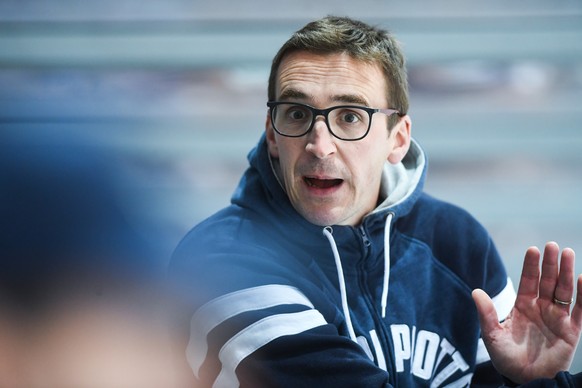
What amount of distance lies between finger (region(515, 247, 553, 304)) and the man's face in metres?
0.40

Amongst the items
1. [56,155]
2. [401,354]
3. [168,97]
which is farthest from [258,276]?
[168,97]

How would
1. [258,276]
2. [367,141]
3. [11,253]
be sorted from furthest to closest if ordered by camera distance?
[367,141]
[258,276]
[11,253]

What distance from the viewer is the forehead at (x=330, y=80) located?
72.9 inches

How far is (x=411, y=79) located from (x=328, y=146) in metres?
2.22

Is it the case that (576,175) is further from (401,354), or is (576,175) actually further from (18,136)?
(18,136)

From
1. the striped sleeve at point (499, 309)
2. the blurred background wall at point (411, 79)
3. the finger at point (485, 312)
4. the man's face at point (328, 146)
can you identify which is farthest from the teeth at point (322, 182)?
the blurred background wall at point (411, 79)

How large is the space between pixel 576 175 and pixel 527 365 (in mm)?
2218

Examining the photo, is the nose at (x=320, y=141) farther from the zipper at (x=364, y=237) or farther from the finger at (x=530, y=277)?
the finger at (x=530, y=277)

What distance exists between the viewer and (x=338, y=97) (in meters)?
1.85

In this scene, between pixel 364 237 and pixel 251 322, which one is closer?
pixel 251 322

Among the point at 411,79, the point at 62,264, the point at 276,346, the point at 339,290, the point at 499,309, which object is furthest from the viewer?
the point at 411,79

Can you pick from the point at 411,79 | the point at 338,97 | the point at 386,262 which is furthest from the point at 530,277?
the point at 411,79

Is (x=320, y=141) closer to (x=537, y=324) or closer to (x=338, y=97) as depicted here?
(x=338, y=97)

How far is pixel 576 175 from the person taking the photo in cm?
386
